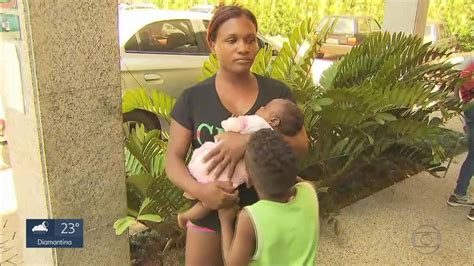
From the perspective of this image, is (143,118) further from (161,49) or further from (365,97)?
(365,97)

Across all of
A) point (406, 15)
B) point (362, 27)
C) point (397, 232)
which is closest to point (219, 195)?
point (397, 232)

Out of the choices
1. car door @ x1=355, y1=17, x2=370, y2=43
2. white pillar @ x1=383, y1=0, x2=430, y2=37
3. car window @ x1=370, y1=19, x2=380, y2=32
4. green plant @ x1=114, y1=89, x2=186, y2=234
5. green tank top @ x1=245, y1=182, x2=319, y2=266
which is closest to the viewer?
green tank top @ x1=245, y1=182, x2=319, y2=266

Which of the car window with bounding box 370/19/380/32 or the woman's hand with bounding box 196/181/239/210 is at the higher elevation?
the woman's hand with bounding box 196/181/239/210

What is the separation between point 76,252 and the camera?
248cm

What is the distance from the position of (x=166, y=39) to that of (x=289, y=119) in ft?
14.3

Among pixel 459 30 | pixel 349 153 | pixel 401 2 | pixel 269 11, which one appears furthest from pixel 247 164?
pixel 459 30

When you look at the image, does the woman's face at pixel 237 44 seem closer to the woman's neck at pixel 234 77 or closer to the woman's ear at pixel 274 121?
the woman's neck at pixel 234 77

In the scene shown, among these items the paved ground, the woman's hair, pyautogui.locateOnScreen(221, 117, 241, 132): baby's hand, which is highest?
the woman's hair

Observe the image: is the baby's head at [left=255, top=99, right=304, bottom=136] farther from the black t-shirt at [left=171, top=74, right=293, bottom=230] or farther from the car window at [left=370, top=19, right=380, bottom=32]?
the car window at [left=370, top=19, right=380, bottom=32]

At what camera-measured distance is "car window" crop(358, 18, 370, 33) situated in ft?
38.6

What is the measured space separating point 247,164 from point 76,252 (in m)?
1.41

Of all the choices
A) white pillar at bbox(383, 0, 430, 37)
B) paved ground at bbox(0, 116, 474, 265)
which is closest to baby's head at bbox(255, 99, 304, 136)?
paved ground at bbox(0, 116, 474, 265)

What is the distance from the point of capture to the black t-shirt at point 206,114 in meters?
1.73
